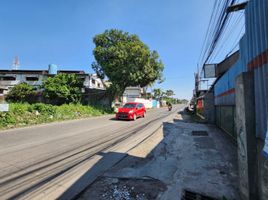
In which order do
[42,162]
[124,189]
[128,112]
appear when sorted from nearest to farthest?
1. [124,189]
2. [42,162]
3. [128,112]

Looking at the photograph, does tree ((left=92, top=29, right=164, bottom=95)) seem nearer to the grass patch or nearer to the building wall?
the grass patch

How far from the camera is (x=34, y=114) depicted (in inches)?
606

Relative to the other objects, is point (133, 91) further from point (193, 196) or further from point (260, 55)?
point (260, 55)

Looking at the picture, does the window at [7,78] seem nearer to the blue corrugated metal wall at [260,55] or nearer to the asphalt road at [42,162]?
the asphalt road at [42,162]

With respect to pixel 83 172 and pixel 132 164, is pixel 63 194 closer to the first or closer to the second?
pixel 83 172

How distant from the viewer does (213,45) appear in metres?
9.98

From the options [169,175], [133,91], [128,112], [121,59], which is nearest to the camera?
[169,175]

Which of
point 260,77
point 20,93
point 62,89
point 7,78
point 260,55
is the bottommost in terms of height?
point 260,77

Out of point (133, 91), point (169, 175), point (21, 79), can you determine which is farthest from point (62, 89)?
point (133, 91)

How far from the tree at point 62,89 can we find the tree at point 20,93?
4.72 metres

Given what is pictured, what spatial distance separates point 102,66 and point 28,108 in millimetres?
12164

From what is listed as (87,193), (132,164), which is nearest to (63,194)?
(87,193)

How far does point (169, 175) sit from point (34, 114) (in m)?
14.2

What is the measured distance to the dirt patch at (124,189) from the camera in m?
3.43
